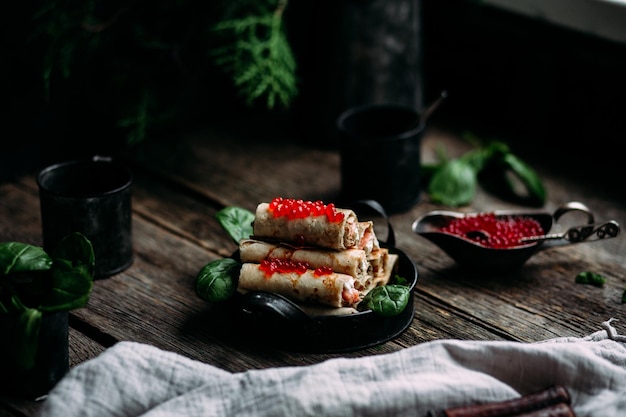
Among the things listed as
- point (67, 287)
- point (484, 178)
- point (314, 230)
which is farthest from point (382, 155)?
point (67, 287)

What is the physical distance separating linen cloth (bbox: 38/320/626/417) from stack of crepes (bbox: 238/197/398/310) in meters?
0.14

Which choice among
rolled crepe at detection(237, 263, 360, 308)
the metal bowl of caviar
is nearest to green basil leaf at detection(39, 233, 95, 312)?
rolled crepe at detection(237, 263, 360, 308)

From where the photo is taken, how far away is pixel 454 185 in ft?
6.33

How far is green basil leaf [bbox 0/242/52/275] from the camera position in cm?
123

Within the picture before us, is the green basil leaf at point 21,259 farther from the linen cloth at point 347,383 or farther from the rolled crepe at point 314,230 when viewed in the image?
the rolled crepe at point 314,230

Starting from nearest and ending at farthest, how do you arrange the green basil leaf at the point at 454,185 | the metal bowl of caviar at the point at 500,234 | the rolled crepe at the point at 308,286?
the rolled crepe at the point at 308,286, the metal bowl of caviar at the point at 500,234, the green basil leaf at the point at 454,185

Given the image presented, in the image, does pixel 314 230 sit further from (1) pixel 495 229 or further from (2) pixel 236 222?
(1) pixel 495 229

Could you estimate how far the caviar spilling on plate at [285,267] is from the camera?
1.35 meters

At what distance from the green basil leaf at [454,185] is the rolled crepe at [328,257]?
521 millimetres

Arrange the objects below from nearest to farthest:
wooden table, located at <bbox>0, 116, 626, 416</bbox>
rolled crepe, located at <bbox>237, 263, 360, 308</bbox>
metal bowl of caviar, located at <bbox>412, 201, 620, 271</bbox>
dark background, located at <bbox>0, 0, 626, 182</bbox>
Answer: rolled crepe, located at <bbox>237, 263, 360, 308</bbox> → wooden table, located at <bbox>0, 116, 626, 416</bbox> → metal bowl of caviar, located at <bbox>412, 201, 620, 271</bbox> → dark background, located at <bbox>0, 0, 626, 182</bbox>

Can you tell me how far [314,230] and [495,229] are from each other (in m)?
0.43

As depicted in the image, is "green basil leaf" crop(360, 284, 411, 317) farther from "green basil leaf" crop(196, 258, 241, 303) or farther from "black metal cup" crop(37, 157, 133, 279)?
"black metal cup" crop(37, 157, 133, 279)

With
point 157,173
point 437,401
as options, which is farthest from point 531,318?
point 157,173

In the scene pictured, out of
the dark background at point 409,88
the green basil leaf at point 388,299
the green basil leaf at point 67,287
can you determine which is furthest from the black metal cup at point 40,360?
the dark background at point 409,88
